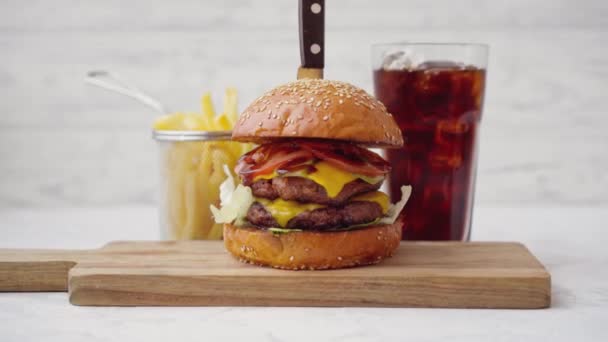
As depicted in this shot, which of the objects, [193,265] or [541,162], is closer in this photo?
[193,265]

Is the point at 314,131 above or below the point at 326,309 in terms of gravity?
above

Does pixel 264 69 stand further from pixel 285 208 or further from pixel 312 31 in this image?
pixel 285 208

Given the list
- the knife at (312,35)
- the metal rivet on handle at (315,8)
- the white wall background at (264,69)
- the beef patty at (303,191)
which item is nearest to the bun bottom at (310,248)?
the beef patty at (303,191)

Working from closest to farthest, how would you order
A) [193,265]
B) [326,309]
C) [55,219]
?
1. [326,309]
2. [193,265]
3. [55,219]

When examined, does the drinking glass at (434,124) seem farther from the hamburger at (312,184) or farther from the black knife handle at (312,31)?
the hamburger at (312,184)

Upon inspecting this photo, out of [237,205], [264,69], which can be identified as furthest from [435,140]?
[264,69]

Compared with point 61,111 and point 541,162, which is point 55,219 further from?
point 541,162

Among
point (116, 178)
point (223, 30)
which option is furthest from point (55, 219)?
point (223, 30)
